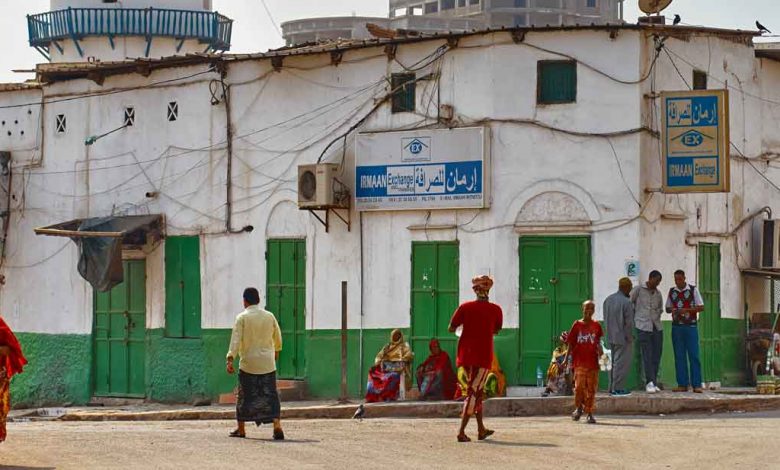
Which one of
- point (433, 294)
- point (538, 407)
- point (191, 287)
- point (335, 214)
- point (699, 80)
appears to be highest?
point (699, 80)

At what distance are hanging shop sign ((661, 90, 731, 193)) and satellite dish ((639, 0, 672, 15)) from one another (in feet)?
4.94

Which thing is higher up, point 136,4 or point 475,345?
point 136,4

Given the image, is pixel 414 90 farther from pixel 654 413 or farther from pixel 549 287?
pixel 654 413

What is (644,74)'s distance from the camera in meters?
20.8

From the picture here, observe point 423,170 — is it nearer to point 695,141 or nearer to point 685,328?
point 695,141

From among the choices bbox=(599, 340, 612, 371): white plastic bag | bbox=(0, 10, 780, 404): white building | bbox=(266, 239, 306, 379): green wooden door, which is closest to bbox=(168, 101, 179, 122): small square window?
bbox=(0, 10, 780, 404): white building

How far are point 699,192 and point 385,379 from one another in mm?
4632

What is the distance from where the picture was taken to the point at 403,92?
2239 centimetres

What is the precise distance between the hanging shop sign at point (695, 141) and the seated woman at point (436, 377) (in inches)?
142

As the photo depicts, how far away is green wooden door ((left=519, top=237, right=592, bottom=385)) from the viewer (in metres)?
21.0

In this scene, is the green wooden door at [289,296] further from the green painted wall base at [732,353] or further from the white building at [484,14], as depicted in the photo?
the white building at [484,14]

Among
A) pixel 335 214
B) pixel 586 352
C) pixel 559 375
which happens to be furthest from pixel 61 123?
pixel 586 352

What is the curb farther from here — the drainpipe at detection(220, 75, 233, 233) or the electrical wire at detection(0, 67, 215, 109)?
the electrical wire at detection(0, 67, 215, 109)

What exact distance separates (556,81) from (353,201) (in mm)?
3386
